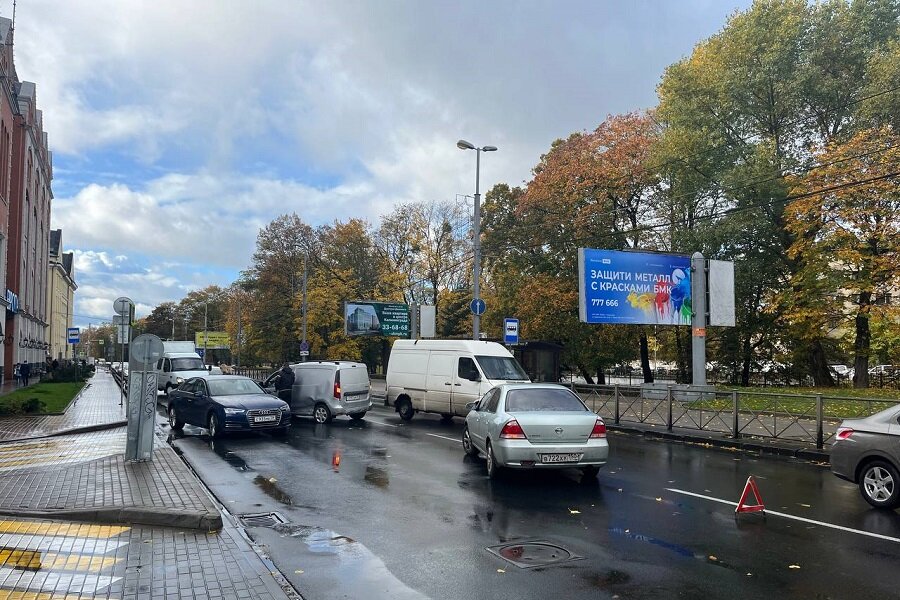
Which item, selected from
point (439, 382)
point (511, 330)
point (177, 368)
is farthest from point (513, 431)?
point (177, 368)

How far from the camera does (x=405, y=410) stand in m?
20.3

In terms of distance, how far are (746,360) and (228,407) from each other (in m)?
27.5

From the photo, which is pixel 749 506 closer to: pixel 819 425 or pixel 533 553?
pixel 533 553

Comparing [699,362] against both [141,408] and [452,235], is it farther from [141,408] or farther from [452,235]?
[452,235]

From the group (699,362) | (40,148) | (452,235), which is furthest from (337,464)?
(40,148)

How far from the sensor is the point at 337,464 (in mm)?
11781

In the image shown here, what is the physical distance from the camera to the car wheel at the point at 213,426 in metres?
15.4

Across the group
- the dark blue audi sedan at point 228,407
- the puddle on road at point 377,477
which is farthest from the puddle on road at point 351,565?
the dark blue audi sedan at point 228,407

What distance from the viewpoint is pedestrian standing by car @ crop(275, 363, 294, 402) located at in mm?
19969

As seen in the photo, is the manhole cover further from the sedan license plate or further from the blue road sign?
the blue road sign

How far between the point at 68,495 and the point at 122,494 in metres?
0.72

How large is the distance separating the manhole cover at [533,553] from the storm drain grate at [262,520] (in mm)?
2632

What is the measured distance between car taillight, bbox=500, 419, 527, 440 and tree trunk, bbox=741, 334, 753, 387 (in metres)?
26.8

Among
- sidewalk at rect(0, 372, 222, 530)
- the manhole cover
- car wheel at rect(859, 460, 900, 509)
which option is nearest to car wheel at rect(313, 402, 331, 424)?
sidewalk at rect(0, 372, 222, 530)
